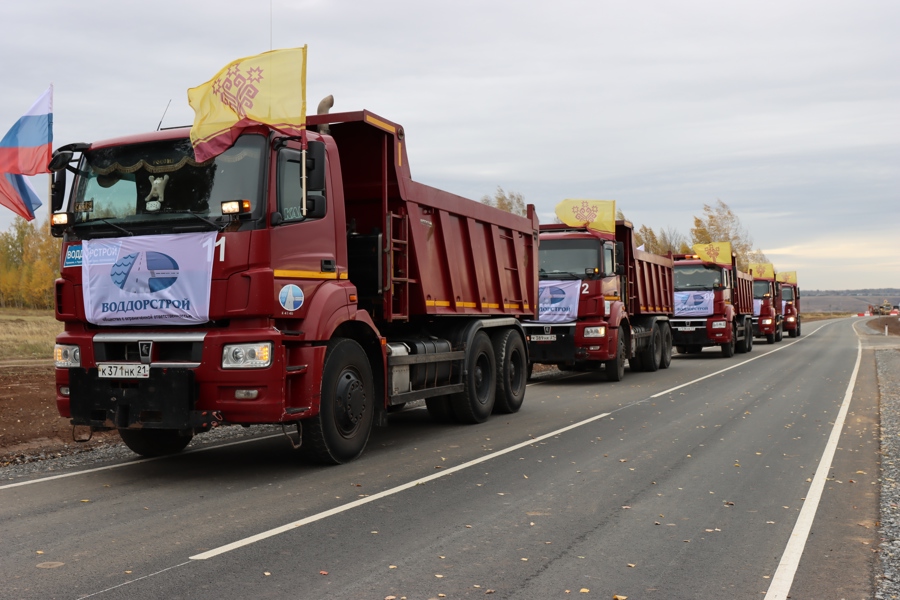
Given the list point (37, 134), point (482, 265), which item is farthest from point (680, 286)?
point (37, 134)

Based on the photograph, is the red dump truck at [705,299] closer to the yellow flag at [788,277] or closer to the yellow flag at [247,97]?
the yellow flag at [247,97]

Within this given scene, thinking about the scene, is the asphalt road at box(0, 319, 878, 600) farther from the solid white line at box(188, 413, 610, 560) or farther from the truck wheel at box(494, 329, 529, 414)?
the truck wheel at box(494, 329, 529, 414)

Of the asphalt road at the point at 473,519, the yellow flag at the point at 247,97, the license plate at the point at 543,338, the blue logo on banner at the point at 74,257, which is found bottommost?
the asphalt road at the point at 473,519

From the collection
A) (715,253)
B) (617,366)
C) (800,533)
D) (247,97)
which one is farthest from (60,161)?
(715,253)

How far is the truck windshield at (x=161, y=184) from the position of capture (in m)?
7.41

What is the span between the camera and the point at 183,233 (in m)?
7.36

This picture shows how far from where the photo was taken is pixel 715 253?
2842cm

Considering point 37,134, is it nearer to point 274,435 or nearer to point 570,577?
point 274,435

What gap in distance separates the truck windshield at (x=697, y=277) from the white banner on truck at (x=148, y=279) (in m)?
22.8

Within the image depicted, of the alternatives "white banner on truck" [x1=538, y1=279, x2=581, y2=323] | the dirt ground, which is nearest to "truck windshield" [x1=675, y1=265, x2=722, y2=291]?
"white banner on truck" [x1=538, y1=279, x2=581, y2=323]

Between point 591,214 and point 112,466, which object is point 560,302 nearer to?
point 591,214

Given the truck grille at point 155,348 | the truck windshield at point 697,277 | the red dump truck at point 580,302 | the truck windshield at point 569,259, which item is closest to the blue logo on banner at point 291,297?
the truck grille at point 155,348

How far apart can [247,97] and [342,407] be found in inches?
121

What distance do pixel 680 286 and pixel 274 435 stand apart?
19939mm
